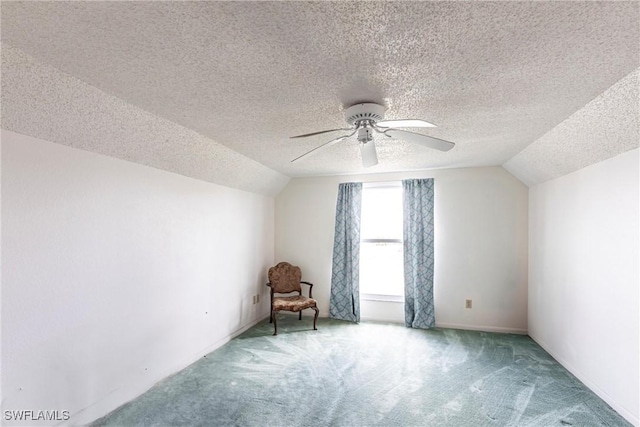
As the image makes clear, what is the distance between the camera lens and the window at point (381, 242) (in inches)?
184

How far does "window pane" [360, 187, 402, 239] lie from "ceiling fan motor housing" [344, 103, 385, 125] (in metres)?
2.75

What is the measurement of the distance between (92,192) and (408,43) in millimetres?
2376

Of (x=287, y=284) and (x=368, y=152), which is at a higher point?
(x=368, y=152)

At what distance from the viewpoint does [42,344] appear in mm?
1949

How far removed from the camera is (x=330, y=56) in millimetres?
1488

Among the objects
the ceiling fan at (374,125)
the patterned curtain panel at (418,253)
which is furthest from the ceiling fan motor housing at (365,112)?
the patterned curtain panel at (418,253)

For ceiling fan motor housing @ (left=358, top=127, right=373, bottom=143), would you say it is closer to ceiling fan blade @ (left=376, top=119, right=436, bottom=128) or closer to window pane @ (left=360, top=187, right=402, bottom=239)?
ceiling fan blade @ (left=376, top=119, right=436, bottom=128)

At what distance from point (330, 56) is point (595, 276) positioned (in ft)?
9.67

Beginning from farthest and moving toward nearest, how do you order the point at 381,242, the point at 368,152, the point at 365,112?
the point at 381,242, the point at 368,152, the point at 365,112

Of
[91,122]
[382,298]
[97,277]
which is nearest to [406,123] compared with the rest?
[91,122]

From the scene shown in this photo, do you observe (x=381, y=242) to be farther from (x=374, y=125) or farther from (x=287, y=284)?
(x=374, y=125)

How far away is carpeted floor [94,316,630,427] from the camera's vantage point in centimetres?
229

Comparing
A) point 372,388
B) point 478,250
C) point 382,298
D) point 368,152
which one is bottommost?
point 372,388

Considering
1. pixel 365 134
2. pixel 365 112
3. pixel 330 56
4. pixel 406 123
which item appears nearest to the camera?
pixel 330 56
